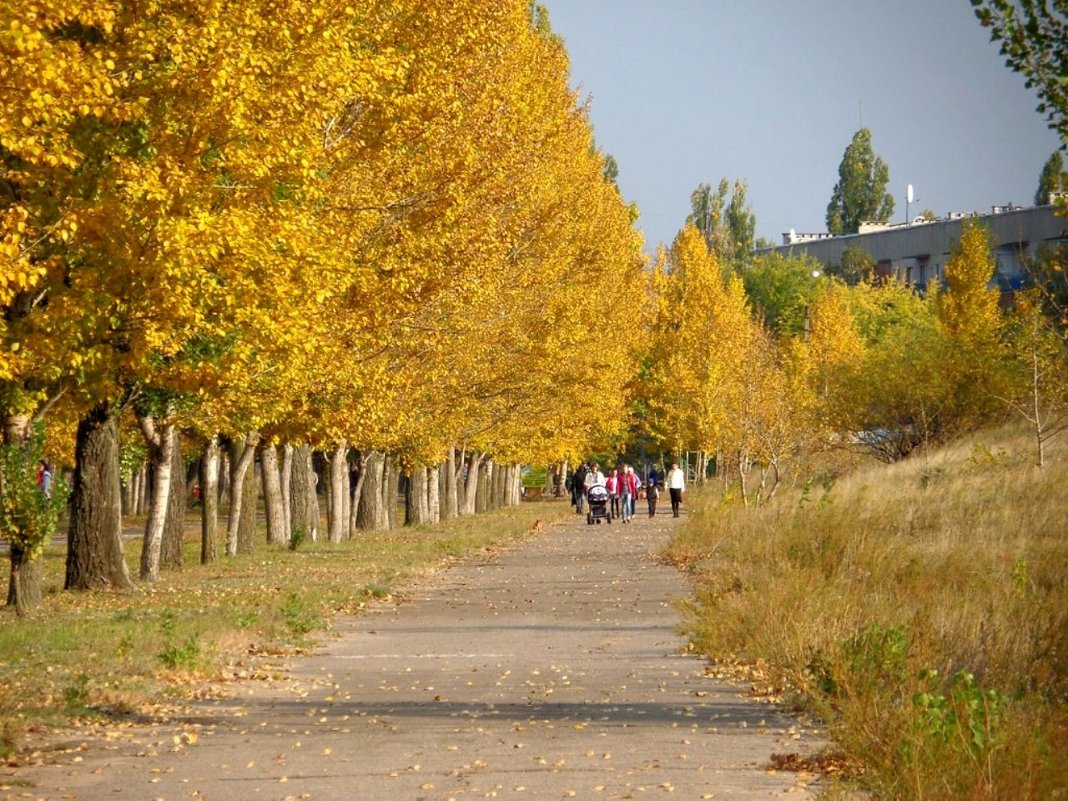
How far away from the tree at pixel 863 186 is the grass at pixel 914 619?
122 meters

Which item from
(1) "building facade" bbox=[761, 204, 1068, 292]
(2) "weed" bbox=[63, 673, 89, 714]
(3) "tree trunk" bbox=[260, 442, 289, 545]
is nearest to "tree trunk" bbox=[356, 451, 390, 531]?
(3) "tree trunk" bbox=[260, 442, 289, 545]

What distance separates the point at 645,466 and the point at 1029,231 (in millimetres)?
26836

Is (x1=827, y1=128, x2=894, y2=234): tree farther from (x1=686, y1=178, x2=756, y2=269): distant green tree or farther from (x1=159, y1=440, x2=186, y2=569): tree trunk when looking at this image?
(x1=159, y1=440, x2=186, y2=569): tree trunk

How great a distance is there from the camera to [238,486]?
32938 mm

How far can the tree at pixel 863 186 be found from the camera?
151m

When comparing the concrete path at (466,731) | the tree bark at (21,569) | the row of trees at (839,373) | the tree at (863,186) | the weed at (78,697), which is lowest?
the concrete path at (466,731)

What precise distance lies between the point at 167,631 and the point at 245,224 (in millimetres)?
3929

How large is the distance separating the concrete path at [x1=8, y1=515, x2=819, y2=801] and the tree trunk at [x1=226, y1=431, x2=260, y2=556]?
13.2 meters

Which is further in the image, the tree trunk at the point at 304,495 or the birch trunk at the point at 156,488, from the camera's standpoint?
the tree trunk at the point at 304,495

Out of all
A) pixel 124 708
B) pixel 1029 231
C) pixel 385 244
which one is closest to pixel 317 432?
pixel 385 244

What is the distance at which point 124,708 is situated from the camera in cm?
1245

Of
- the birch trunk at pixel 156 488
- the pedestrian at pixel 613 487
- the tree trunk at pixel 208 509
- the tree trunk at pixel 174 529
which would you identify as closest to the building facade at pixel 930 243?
the pedestrian at pixel 613 487

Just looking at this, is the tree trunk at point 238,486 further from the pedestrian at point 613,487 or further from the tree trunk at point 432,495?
the pedestrian at point 613,487

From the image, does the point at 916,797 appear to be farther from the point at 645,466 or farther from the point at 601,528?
the point at 645,466
